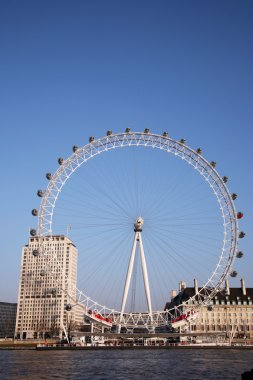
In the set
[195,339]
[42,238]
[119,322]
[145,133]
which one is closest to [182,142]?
[145,133]

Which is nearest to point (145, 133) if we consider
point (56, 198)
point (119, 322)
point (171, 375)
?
point (56, 198)

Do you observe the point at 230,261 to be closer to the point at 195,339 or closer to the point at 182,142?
the point at 182,142

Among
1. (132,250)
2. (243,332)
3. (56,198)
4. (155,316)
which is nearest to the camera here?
(56,198)

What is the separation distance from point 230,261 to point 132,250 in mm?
18476

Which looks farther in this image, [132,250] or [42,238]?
[132,250]

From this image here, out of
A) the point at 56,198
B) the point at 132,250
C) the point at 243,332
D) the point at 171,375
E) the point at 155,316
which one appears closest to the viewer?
the point at 171,375

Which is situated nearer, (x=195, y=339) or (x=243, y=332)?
(x=195, y=339)

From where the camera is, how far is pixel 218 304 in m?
150

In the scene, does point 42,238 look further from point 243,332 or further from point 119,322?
point 243,332

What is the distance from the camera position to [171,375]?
133ft

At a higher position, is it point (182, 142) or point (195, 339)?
point (182, 142)

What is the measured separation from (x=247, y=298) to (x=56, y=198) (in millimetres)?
93787

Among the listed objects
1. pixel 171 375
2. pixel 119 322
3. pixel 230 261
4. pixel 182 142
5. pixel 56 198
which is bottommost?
pixel 171 375

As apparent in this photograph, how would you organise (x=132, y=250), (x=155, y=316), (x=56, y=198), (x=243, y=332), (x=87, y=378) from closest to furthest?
(x=87, y=378), (x=56, y=198), (x=132, y=250), (x=155, y=316), (x=243, y=332)
